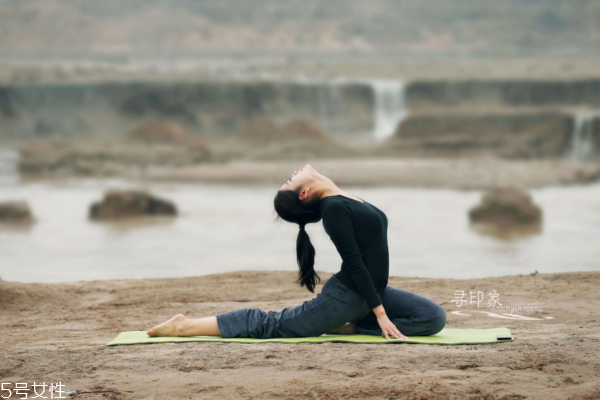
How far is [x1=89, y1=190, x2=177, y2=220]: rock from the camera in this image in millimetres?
13156

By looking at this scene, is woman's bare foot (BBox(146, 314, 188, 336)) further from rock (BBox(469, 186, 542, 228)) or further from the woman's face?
rock (BBox(469, 186, 542, 228))

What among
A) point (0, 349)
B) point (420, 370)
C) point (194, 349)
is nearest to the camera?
point (420, 370)

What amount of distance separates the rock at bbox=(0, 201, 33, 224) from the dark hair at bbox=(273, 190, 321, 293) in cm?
1207

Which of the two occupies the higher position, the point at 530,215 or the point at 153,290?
the point at 530,215

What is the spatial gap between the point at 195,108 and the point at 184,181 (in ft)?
30.4

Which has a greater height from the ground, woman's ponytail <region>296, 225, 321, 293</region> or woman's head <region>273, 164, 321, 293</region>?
woman's head <region>273, 164, 321, 293</region>

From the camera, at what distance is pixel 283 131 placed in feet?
98.9

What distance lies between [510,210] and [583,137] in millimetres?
16121

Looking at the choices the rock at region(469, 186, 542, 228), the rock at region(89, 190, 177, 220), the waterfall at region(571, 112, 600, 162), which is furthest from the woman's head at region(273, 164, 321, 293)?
the waterfall at region(571, 112, 600, 162)

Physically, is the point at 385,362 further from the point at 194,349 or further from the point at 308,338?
the point at 194,349

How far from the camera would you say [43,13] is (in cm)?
4962

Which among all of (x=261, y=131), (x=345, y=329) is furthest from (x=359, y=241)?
(x=261, y=131)

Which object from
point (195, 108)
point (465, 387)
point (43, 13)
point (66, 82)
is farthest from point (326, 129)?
point (465, 387)

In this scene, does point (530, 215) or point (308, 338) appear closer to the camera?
point (308, 338)
